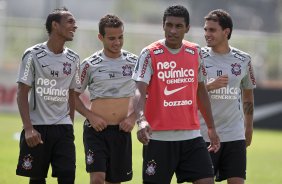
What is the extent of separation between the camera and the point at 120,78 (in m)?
10.0

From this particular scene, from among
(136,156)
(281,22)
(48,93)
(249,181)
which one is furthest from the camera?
(281,22)

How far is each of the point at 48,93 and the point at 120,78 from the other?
0.98 metres

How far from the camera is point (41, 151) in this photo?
31.3 ft

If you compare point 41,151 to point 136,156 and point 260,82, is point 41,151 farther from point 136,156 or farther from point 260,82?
point 260,82

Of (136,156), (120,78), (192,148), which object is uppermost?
(120,78)

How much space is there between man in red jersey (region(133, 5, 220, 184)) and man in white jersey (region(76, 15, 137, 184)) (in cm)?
147

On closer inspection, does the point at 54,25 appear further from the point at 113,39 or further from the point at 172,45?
the point at 172,45

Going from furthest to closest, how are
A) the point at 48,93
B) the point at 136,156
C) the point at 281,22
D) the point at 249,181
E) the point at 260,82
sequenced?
1. the point at 281,22
2. the point at 260,82
3. the point at 136,156
4. the point at 249,181
5. the point at 48,93

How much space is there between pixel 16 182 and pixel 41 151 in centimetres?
282

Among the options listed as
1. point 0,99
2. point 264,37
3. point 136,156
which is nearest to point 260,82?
point 264,37

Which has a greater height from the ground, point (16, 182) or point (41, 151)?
point (41, 151)

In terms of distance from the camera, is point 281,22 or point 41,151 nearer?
point 41,151

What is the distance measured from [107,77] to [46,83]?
0.83 m

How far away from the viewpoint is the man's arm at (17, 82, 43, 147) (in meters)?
9.11
